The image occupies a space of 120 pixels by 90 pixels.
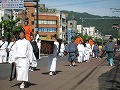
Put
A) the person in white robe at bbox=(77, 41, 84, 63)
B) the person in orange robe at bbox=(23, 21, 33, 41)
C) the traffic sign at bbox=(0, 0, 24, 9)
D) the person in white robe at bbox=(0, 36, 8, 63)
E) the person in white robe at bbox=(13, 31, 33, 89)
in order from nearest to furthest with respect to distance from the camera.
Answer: the person in white robe at bbox=(13, 31, 33, 89), the person in orange robe at bbox=(23, 21, 33, 41), the person in white robe at bbox=(0, 36, 8, 63), the person in white robe at bbox=(77, 41, 84, 63), the traffic sign at bbox=(0, 0, 24, 9)

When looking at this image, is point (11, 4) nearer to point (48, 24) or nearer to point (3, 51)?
point (3, 51)

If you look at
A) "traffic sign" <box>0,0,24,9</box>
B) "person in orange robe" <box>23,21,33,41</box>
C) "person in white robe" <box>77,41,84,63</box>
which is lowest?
"person in white robe" <box>77,41,84,63</box>

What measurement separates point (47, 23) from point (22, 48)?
106 m

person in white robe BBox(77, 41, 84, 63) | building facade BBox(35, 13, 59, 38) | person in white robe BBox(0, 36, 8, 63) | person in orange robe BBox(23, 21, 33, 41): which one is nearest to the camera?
person in orange robe BBox(23, 21, 33, 41)

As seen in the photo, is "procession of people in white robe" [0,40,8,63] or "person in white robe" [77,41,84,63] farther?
"person in white robe" [77,41,84,63]

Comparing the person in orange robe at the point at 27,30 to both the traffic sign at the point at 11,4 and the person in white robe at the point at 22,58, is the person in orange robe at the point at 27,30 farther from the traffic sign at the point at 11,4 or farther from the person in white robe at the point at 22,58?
the traffic sign at the point at 11,4

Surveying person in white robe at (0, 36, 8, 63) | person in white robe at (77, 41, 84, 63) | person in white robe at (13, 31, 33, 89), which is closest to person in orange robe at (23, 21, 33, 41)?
person in white robe at (13, 31, 33, 89)

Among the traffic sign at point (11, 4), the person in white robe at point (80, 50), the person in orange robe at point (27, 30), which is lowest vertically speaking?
the person in white robe at point (80, 50)

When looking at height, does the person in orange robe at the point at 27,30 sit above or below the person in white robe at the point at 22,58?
above

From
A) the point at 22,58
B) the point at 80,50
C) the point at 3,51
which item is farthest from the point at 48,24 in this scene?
the point at 22,58

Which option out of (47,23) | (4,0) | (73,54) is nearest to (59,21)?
(47,23)

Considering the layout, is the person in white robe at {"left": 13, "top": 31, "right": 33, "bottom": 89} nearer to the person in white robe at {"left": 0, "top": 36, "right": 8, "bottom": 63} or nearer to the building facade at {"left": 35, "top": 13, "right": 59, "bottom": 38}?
the person in white robe at {"left": 0, "top": 36, "right": 8, "bottom": 63}

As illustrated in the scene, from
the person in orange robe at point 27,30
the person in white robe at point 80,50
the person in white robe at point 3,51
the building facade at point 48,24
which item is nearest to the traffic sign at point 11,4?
the person in white robe at point 3,51

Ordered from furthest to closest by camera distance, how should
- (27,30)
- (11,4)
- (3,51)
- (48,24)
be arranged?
(48,24)
(11,4)
(3,51)
(27,30)
